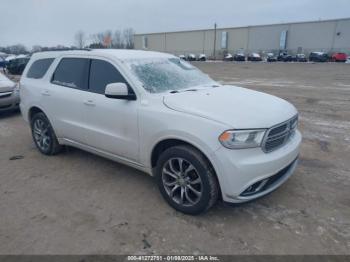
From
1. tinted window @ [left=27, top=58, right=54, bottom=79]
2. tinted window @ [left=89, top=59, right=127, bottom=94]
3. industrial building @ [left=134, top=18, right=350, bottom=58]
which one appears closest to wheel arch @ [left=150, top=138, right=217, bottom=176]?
tinted window @ [left=89, top=59, right=127, bottom=94]

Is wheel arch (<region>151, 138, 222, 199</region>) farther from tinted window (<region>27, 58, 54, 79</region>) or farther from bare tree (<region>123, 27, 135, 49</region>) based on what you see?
bare tree (<region>123, 27, 135, 49</region>)

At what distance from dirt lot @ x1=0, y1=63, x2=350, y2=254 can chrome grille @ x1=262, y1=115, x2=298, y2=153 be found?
0.81 metres

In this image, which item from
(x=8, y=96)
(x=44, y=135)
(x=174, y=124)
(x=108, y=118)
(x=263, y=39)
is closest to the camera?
(x=174, y=124)

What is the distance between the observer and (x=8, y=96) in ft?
27.5

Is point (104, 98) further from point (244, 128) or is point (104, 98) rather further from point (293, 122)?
point (293, 122)

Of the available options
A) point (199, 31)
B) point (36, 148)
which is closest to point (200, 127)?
point (36, 148)

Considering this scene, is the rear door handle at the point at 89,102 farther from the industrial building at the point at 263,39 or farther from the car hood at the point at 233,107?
the industrial building at the point at 263,39

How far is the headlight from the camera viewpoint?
279 cm

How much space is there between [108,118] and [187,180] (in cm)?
139

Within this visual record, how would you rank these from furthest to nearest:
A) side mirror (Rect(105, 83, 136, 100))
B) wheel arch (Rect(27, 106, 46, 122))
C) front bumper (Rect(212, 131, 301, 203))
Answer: wheel arch (Rect(27, 106, 46, 122)), side mirror (Rect(105, 83, 136, 100)), front bumper (Rect(212, 131, 301, 203))

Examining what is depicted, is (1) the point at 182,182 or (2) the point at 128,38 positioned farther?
(2) the point at 128,38

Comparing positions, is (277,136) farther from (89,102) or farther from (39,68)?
(39,68)

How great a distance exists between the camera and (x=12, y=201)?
3.65m

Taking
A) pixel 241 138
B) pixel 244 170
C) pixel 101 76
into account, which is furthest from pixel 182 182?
pixel 101 76
